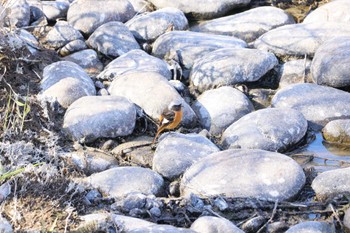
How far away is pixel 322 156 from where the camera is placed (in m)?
5.91

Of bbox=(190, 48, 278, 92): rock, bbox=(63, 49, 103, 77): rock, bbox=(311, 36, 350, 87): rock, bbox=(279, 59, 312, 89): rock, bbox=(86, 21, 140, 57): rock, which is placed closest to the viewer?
bbox=(311, 36, 350, 87): rock

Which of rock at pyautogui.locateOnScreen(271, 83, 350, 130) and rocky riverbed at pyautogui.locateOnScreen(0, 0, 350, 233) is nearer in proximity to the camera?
rocky riverbed at pyautogui.locateOnScreen(0, 0, 350, 233)

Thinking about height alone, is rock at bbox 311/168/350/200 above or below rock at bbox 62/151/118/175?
above

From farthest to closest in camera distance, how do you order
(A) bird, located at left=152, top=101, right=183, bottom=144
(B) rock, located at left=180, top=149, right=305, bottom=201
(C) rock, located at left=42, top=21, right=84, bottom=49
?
(C) rock, located at left=42, top=21, right=84, bottom=49, (A) bird, located at left=152, top=101, right=183, bottom=144, (B) rock, located at left=180, top=149, right=305, bottom=201

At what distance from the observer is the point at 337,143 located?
604 centimetres

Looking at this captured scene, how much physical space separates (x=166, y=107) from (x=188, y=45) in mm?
1411

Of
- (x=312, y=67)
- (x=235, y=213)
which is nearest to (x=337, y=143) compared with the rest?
(x=312, y=67)

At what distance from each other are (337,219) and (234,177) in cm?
80

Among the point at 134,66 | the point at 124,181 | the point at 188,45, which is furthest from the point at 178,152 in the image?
the point at 188,45

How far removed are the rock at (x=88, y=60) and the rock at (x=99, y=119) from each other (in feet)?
4.30

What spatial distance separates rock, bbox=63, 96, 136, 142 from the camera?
6012 mm

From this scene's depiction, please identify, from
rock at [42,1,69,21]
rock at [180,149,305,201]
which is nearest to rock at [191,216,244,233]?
rock at [180,149,305,201]

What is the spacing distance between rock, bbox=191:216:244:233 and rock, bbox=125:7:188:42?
391 centimetres

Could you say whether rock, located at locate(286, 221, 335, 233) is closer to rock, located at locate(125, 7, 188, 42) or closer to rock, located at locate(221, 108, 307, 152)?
rock, located at locate(221, 108, 307, 152)
